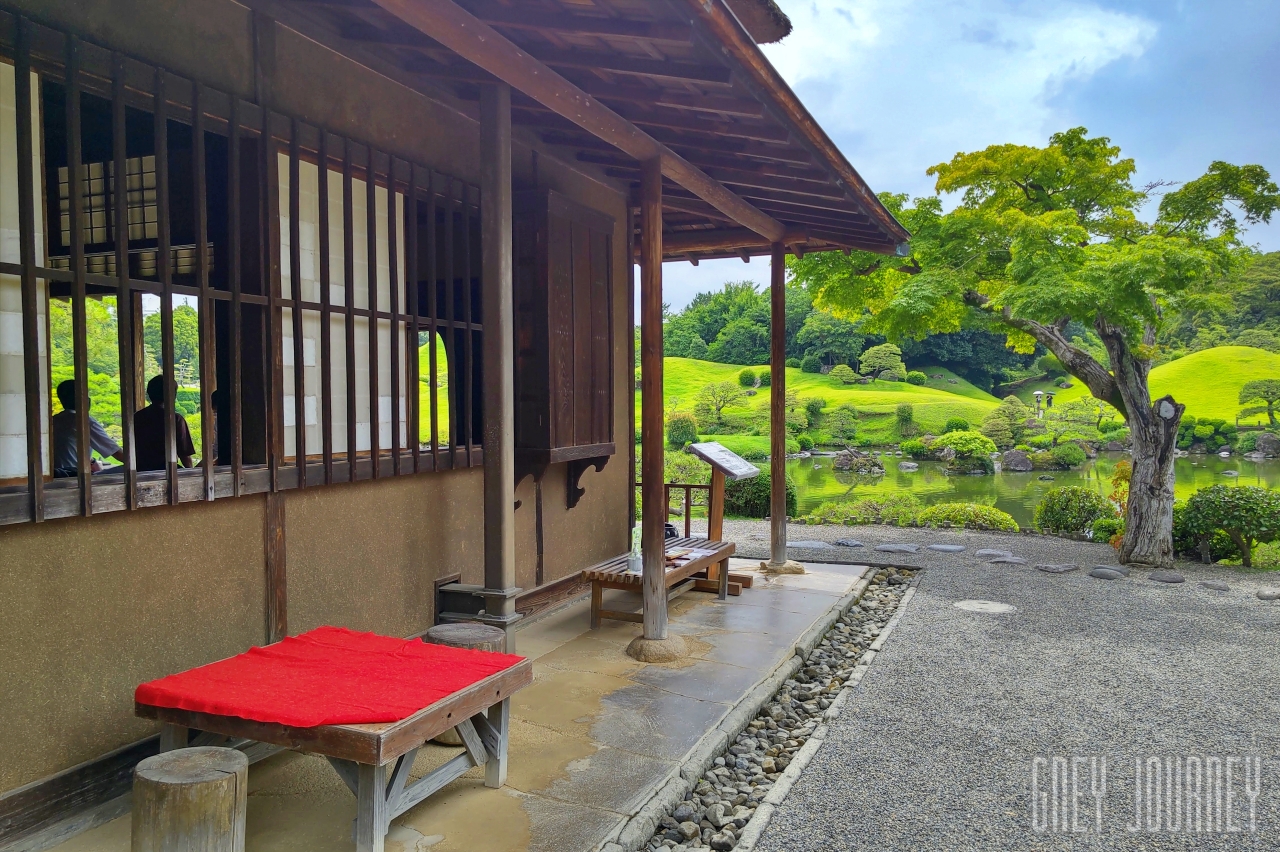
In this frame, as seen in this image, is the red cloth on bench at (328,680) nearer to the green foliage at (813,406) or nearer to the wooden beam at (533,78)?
the wooden beam at (533,78)

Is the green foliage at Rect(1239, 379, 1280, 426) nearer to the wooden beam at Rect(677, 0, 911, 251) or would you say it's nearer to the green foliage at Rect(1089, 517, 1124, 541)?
the green foliage at Rect(1089, 517, 1124, 541)

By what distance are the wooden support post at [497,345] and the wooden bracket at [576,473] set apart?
1840 millimetres

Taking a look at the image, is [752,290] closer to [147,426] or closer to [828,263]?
[828,263]

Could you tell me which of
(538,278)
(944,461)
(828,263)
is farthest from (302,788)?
(944,461)

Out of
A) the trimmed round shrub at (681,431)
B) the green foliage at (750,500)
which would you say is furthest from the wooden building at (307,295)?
the trimmed round shrub at (681,431)

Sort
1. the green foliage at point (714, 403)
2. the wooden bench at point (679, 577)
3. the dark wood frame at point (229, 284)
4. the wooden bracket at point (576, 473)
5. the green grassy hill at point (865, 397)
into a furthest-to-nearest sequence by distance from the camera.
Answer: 1. the green grassy hill at point (865, 397)
2. the green foliage at point (714, 403)
3. the wooden bracket at point (576, 473)
4. the wooden bench at point (679, 577)
5. the dark wood frame at point (229, 284)

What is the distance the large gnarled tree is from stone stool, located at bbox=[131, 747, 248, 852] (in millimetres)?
7946

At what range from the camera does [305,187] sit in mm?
3496

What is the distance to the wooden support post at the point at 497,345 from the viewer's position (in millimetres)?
3686

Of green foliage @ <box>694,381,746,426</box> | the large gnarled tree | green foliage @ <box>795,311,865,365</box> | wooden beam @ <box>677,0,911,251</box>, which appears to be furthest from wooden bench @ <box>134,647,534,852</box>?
green foliage @ <box>795,311,865,365</box>

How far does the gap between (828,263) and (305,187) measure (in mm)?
7472

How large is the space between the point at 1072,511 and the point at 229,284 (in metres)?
10.6

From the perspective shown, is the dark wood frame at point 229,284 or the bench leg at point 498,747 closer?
the dark wood frame at point 229,284

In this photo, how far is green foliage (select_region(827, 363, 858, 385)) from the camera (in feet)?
128
